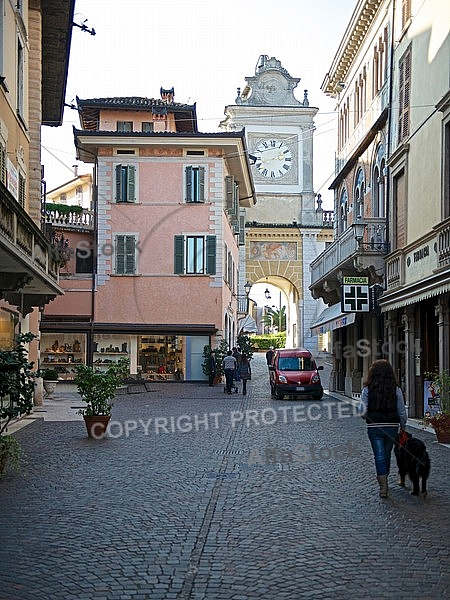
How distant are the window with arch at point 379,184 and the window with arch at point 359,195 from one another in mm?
2066

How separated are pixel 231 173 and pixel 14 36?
78.6 ft

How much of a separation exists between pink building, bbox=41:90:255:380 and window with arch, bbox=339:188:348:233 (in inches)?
233

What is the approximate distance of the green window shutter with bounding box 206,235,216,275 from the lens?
4056 cm

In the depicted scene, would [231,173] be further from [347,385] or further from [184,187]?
[347,385]

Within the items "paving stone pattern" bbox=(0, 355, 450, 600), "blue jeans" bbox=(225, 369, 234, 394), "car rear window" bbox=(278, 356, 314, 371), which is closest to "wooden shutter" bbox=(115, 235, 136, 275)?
"blue jeans" bbox=(225, 369, 234, 394)

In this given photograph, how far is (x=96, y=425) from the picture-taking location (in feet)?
55.8

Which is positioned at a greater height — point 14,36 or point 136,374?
Result: point 14,36

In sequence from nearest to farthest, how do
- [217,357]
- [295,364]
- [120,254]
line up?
[295,364] < [217,357] < [120,254]

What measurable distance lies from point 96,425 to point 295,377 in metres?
15.3

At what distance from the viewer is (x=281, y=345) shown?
79188 millimetres

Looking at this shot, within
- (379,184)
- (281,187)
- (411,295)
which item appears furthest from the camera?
(281,187)

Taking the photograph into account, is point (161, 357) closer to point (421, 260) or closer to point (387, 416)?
point (421, 260)

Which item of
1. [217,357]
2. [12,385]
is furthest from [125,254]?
[12,385]

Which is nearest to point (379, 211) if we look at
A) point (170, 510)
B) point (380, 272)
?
point (380, 272)
